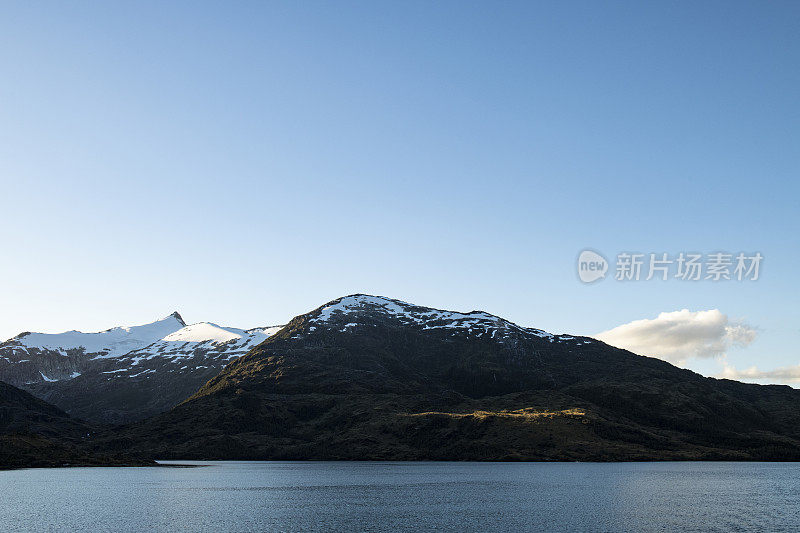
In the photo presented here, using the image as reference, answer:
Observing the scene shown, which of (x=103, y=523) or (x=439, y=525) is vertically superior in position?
(x=439, y=525)

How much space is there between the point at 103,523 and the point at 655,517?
99.0 meters

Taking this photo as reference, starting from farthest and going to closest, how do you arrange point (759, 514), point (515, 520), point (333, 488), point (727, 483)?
point (727, 483)
point (333, 488)
point (759, 514)
point (515, 520)

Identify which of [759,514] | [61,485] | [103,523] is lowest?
[61,485]

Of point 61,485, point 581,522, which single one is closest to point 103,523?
point 581,522

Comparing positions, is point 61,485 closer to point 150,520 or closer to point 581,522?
point 150,520

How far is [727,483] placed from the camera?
19900 cm

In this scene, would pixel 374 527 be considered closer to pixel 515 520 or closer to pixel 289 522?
pixel 289 522

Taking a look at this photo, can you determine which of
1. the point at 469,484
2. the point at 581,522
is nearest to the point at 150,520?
the point at 581,522

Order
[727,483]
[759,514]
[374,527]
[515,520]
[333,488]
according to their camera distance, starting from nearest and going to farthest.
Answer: [374,527], [515,520], [759,514], [333,488], [727,483]

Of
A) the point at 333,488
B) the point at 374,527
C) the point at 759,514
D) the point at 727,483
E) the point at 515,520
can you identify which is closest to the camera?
the point at 374,527

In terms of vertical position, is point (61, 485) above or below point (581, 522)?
below

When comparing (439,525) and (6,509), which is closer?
(439,525)

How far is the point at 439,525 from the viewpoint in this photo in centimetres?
10594

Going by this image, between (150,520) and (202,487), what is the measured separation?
7293cm
